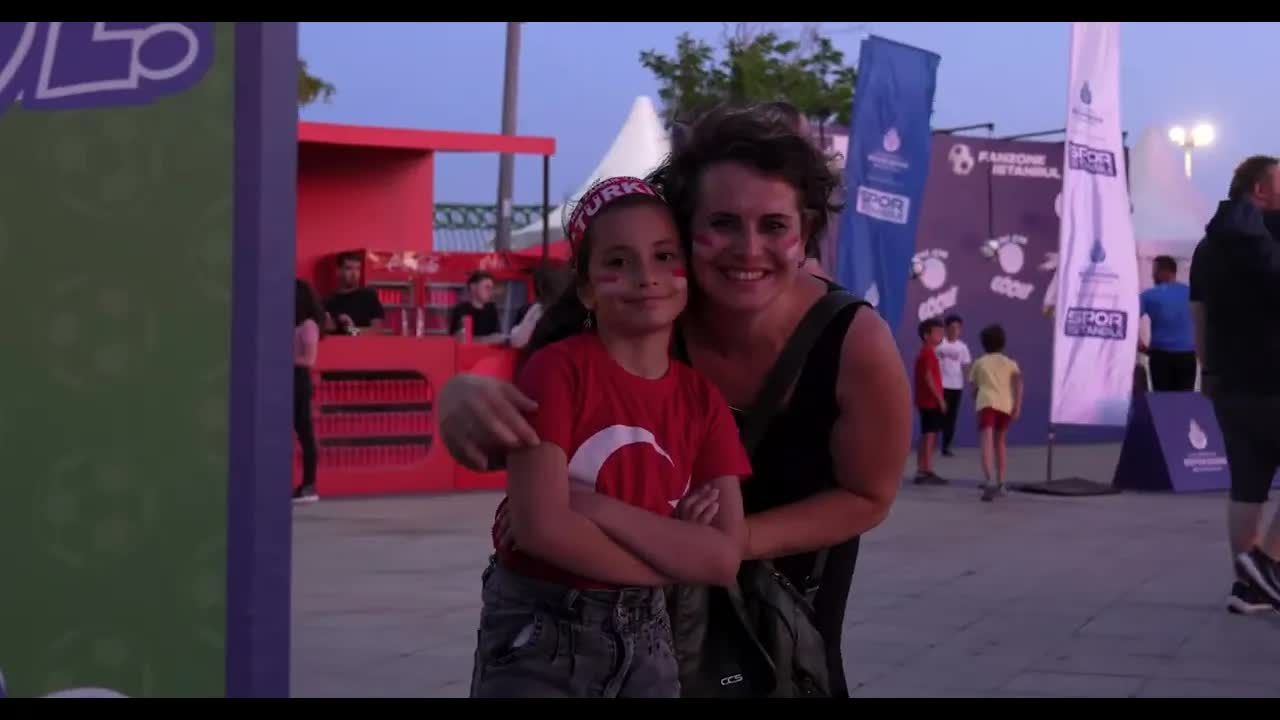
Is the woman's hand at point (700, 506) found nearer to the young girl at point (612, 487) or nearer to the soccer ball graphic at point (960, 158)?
the young girl at point (612, 487)

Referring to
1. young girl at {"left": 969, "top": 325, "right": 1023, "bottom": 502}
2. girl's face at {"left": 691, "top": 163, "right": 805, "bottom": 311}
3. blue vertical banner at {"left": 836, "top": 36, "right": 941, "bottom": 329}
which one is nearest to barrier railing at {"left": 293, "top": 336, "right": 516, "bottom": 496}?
blue vertical banner at {"left": 836, "top": 36, "right": 941, "bottom": 329}

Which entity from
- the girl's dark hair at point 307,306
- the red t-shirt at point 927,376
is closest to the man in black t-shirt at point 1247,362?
the girl's dark hair at point 307,306

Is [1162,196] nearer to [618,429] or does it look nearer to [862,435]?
[862,435]

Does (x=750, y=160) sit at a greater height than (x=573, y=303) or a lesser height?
greater

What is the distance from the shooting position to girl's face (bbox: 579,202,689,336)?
96.3 inches

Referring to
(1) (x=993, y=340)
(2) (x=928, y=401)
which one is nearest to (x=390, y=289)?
(2) (x=928, y=401)

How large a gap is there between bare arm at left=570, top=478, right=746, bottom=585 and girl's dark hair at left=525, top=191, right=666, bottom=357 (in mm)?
327

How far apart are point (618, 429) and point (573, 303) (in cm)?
Result: 30

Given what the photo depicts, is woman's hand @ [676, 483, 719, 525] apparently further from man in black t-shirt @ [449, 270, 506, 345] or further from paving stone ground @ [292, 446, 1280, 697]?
man in black t-shirt @ [449, 270, 506, 345]

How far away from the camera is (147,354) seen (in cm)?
267

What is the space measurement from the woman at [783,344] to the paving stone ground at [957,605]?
330 cm

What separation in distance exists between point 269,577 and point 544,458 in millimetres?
585

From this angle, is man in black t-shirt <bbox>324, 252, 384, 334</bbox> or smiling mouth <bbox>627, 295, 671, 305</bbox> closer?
smiling mouth <bbox>627, 295, 671, 305</bbox>
